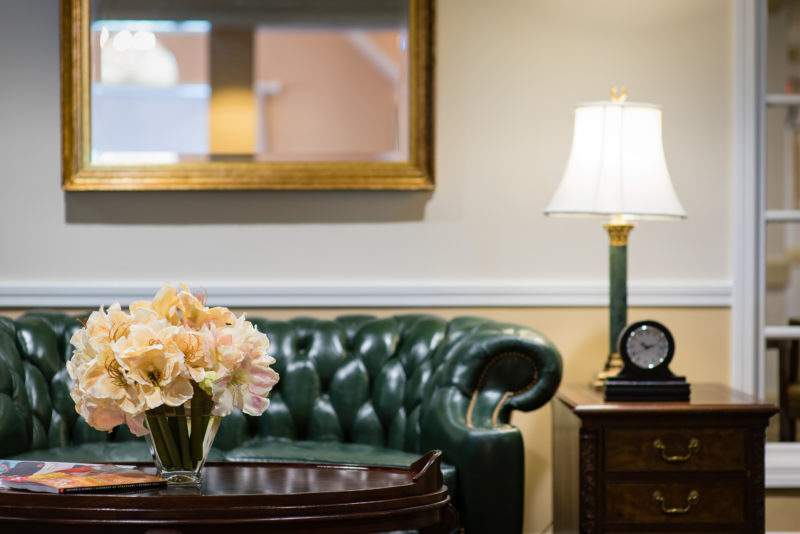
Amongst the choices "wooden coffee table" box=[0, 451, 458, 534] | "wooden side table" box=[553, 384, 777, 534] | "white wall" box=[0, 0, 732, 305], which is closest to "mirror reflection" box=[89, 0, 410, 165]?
"white wall" box=[0, 0, 732, 305]

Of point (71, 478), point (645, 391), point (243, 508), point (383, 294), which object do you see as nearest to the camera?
point (243, 508)

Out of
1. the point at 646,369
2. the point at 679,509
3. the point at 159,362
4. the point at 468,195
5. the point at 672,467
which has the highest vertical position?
the point at 468,195

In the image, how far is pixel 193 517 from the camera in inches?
61.3

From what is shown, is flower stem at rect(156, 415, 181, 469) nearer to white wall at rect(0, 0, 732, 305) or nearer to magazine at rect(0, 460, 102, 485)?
magazine at rect(0, 460, 102, 485)

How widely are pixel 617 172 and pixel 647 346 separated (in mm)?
514

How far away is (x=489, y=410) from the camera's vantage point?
249 centimetres

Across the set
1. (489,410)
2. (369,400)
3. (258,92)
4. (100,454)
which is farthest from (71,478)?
(258,92)

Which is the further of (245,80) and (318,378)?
(245,80)

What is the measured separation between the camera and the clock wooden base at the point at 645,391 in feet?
8.50

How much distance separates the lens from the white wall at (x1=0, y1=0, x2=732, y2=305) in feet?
10.6

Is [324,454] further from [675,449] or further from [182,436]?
[675,449]

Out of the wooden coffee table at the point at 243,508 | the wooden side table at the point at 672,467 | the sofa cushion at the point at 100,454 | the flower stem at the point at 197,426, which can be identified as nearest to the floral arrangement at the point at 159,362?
the flower stem at the point at 197,426

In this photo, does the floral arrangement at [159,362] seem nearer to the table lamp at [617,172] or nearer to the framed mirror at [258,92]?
the table lamp at [617,172]

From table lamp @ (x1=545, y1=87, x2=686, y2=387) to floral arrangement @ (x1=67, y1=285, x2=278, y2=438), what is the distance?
51.6 inches
